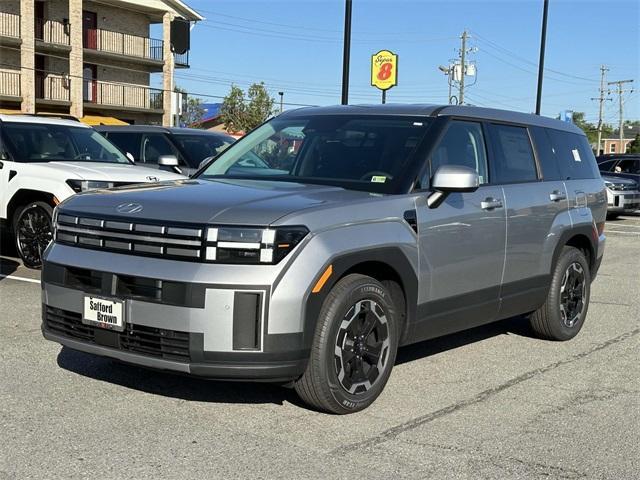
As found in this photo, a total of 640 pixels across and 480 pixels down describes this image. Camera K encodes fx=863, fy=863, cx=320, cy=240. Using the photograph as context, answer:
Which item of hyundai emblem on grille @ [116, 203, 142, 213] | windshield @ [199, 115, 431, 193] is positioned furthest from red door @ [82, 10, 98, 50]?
hyundai emblem on grille @ [116, 203, 142, 213]

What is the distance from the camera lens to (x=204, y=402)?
506 centimetres

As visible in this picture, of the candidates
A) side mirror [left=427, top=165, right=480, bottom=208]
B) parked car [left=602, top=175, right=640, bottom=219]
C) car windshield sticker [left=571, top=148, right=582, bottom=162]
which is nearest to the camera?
side mirror [left=427, top=165, right=480, bottom=208]

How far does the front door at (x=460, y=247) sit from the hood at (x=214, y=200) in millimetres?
606

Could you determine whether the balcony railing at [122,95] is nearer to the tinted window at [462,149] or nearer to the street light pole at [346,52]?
the street light pole at [346,52]

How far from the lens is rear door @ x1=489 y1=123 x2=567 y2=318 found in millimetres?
6238

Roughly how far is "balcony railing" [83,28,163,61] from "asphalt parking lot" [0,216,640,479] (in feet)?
125

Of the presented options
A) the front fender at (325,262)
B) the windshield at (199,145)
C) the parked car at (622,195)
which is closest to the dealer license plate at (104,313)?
the front fender at (325,262)

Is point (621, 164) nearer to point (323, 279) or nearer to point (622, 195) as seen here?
point (622, 195)

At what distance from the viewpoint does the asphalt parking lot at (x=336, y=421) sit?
4109 millimetres

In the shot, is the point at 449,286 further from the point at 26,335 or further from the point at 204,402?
the point at 26,335

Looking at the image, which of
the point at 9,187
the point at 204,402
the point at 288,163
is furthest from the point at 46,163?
the point at 204,402

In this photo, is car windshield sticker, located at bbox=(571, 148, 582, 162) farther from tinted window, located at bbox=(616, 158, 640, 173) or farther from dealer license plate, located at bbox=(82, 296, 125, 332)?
tinted window, located at bbox=(616, 158, 640, 173)

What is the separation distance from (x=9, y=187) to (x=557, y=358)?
21.4 feet

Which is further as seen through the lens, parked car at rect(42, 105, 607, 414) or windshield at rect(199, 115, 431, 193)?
windshield at rect(199, 115, 431, 193)
